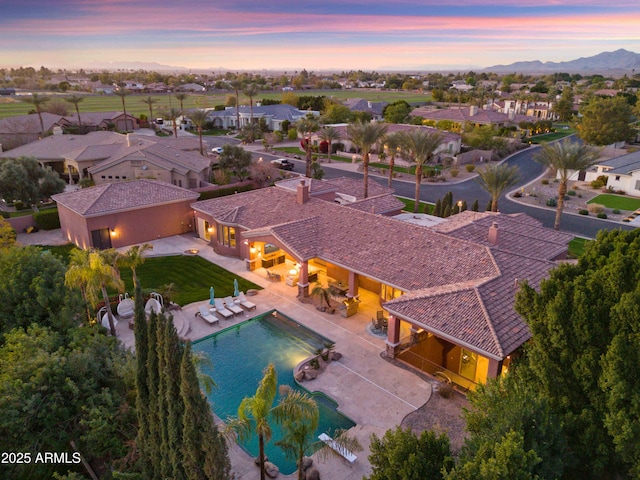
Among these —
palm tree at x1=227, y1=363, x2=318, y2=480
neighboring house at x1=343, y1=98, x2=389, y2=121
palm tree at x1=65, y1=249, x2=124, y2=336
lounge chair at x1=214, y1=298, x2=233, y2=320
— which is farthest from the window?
neighboring house at x1=343, y1=98, x2=389, y2=121

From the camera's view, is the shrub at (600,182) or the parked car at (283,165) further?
the parked car at (283,165)

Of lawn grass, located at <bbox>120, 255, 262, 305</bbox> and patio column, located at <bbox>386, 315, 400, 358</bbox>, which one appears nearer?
patio column, located at <bbox>386, 315, 400, 358</bbox>

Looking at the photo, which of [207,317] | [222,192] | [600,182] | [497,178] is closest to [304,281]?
[207,317]

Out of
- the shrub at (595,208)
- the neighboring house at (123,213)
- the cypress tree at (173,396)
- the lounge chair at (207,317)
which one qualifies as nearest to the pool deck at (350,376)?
the lounge chair at (207,317)

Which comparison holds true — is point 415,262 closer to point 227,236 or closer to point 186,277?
point 227,236

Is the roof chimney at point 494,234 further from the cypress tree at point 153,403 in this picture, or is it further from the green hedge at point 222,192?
the green hedge at point 222,192

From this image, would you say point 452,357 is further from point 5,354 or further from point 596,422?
point 5,354

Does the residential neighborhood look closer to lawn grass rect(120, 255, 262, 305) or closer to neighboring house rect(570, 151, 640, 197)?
lawn grass rect(120, 255, 262, 305)
